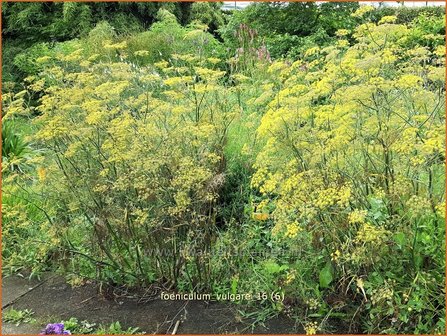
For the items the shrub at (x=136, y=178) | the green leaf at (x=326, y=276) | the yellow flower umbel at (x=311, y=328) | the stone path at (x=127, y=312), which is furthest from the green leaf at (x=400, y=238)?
the shrub at (x=136, y=178)

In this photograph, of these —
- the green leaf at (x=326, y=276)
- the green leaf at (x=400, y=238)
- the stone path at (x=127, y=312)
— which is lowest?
the stone path at (x=127, y=312)

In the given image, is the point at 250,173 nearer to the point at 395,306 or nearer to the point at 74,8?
the point at 395,306

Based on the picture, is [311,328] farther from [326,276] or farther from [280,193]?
[280,193]

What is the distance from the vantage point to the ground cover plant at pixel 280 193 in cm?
262

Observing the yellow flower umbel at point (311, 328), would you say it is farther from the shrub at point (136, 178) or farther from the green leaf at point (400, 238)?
the shrub at point (136, 178)

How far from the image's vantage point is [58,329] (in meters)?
2.86

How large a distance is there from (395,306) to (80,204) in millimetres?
1945

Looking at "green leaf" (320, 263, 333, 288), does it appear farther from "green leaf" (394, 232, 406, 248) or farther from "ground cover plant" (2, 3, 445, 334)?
"green leaf" (394, 232, 406, 248)

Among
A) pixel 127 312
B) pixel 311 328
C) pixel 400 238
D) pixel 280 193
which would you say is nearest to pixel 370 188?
pixel 400 238

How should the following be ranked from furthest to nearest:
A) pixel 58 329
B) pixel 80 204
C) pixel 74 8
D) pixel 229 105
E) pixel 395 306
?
pixel 74 8 < pixel 229 105 < pixel 80 204 < pixel 58 329 < pixel 395 306

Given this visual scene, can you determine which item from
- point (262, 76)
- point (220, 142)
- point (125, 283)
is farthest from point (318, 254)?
point (262, 76)

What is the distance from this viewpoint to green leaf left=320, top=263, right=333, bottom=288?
2.83 m

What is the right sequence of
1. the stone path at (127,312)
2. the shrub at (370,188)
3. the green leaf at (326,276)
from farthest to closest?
1. the stone path at (127,312)
2. the green leaf at (326,276)
3. the shrub at (370,188)

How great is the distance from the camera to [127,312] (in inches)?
129
